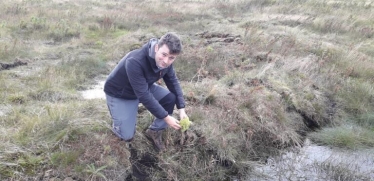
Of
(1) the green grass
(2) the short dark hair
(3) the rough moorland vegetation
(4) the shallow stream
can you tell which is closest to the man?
(2) the short dark hair

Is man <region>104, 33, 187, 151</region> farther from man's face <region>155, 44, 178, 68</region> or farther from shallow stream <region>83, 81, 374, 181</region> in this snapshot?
shallow stream <region>83, 81, 374, 181</region>

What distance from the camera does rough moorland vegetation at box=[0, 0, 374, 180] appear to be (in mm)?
3883

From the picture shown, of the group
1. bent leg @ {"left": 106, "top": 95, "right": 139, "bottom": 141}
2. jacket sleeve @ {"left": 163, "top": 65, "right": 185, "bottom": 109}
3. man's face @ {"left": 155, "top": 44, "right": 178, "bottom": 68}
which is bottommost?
bent leg @ {"left": 106, "top": 95, "right": 139, "bottom": 141}

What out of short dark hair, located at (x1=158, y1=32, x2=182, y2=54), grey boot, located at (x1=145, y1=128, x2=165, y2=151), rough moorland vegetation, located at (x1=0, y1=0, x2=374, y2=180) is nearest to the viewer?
short dark hair, located at (x1=158, y1=32, x2=182, y2=54)

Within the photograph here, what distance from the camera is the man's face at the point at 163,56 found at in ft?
10.3

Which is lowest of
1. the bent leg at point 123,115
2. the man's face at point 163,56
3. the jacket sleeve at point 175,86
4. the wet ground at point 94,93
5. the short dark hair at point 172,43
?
the wet ground at point 94,93

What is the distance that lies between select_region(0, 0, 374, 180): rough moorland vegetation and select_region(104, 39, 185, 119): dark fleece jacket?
0.68m

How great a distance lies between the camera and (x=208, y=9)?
616 inches

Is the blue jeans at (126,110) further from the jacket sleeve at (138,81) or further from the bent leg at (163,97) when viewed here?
Result: the jacket sleeve at (138,81)

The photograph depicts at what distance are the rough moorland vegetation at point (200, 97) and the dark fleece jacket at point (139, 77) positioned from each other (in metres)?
0.68

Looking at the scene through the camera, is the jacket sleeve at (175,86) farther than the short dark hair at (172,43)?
Yes

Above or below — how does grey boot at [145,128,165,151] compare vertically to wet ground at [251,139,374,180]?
above

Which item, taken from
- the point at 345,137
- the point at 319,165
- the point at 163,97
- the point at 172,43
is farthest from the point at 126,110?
the point at 345,137

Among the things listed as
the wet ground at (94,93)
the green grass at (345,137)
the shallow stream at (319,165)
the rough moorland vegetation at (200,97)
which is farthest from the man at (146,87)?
the green grass at (345,137)
